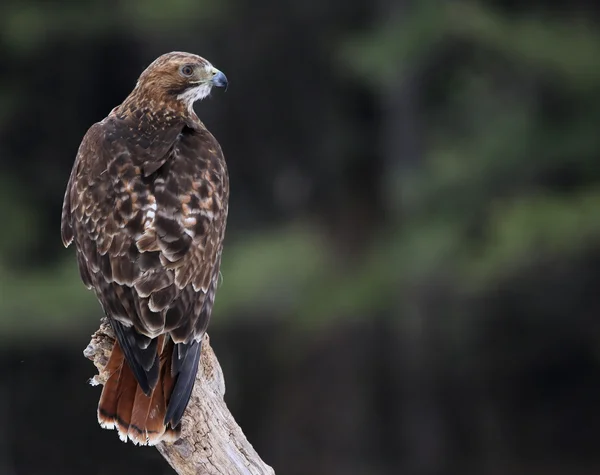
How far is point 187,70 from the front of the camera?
20.4 feet

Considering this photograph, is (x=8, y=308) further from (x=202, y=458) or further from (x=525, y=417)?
(x=202, y=458)

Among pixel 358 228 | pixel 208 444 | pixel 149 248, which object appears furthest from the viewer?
pixel 358 228

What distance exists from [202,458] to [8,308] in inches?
303

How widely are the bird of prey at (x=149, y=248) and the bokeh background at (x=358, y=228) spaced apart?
261 inches

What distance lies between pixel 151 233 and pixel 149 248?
65mm

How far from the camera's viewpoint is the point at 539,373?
15.4 m

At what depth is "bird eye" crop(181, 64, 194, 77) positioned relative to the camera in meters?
6.23

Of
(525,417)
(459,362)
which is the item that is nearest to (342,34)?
(459,362)

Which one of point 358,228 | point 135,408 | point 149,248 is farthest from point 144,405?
point 358,228

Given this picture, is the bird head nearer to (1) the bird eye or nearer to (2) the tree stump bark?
(1) the bird eye

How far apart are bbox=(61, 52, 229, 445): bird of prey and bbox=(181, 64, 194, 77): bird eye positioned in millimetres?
287

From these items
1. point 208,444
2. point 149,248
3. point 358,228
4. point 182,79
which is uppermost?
point 358,228

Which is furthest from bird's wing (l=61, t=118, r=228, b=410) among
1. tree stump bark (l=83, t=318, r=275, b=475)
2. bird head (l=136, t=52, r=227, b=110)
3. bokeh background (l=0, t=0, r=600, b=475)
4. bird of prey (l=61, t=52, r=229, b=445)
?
bokeh background (l=0, t=0, r=600, b=475)

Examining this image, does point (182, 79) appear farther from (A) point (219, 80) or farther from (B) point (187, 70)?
(A) point (219, 80)
